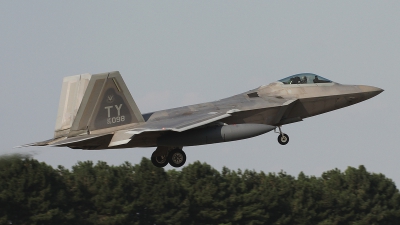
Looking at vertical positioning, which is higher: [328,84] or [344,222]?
[328,84]

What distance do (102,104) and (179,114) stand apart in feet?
9.99

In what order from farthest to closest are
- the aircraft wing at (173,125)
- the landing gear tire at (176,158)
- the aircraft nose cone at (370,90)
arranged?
the aircraft nose cone at (370,90), the landing gear tire at (176,158), the aircraft wing at (173,125)

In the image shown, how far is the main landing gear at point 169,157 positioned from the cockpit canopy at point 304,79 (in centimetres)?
500

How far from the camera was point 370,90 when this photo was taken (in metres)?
28.4

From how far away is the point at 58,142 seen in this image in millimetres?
24406

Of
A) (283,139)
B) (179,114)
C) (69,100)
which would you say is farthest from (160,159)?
(283,139)

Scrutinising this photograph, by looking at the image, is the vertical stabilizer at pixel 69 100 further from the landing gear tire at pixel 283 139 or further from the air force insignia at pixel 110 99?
the landing gear tire at pixel 283 139

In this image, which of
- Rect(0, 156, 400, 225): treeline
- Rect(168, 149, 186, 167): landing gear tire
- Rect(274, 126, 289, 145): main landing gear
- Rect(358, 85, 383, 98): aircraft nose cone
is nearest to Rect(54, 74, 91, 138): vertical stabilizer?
Rect(168, 149, 186, 167): landing gear tire

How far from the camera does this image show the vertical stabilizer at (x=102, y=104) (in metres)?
24.4

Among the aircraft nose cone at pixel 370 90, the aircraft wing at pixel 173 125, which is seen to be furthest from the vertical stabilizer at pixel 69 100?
the aircraft nose cone at pixel 370 90

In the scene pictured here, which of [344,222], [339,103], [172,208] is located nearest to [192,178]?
[172,208]

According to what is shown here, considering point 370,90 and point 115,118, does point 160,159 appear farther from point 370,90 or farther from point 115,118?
point 370,90

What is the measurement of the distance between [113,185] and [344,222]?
21402 mm

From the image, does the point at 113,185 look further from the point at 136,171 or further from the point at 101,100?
the point at 101,100
